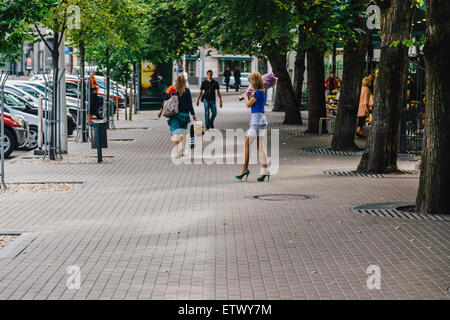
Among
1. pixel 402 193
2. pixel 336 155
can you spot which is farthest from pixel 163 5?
pixel 402 193

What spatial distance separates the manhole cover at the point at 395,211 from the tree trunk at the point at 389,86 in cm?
355

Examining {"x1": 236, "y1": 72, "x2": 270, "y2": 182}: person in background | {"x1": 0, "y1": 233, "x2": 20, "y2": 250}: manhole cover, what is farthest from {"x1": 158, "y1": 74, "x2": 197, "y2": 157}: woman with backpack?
{"x1": 0, "y1": 233, "x2": 20, "y2": 250}: manhole cover

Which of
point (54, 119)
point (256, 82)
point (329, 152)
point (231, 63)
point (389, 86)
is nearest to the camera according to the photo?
point (256, 82)

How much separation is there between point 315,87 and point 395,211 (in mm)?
13919

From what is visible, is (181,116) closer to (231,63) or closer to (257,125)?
(257,125)

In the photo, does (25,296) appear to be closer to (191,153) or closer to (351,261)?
(351,261)

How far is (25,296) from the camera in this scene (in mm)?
7004

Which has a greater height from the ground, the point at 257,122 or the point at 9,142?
the point at 257,122

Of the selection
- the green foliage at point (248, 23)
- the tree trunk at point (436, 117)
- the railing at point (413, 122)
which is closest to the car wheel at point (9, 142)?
the green foliage at point (248, 23)

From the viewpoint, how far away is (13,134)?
20.7m

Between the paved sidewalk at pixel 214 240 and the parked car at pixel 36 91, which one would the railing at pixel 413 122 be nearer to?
the paved sidewalk at pixel 214 240

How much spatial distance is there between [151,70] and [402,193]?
2674 cm

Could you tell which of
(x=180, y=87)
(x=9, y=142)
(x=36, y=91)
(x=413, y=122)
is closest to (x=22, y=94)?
(x=36, y=91)

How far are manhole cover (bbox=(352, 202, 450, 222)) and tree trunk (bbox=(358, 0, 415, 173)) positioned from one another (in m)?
3.55
